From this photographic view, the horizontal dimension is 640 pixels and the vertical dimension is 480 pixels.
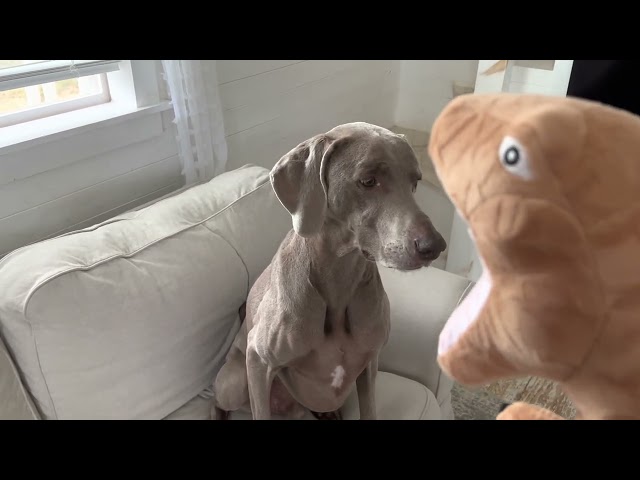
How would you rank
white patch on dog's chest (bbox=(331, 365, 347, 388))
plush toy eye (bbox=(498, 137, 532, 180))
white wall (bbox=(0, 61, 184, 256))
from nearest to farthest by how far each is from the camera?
plush toy eye (bbox=(498, 137, 532, 180)) < white patch on dog's chest (bbox=(331, 365, 347, 388)) < white wall (bbox=(0, 61, 184, 256))

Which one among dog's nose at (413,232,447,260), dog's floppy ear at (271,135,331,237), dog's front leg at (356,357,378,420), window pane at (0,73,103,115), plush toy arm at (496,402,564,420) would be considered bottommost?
dog's front leg at (356,357,378,420)

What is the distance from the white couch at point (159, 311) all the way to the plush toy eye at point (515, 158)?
95 centimetres

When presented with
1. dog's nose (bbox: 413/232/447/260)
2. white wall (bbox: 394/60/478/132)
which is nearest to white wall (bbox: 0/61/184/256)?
dog's nose (bbox: 413/232/447/260)

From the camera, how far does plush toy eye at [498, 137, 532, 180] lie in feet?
1.50

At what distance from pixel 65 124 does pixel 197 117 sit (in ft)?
1.22

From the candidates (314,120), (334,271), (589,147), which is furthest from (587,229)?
(314,120)

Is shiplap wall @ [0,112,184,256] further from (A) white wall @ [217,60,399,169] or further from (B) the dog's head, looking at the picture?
(B) the dog's head

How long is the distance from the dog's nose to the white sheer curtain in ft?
3.06

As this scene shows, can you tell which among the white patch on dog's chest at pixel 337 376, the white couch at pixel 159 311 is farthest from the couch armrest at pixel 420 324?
the white patch on dog's chest at pixel 337 376

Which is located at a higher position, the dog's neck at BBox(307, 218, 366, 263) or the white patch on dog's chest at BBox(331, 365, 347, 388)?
the dog's neck at BBox(307, 218, 366, 263)

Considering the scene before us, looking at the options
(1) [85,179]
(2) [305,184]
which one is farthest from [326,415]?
(1) [85,179]

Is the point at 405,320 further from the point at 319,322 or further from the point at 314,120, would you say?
the point at 314,120
